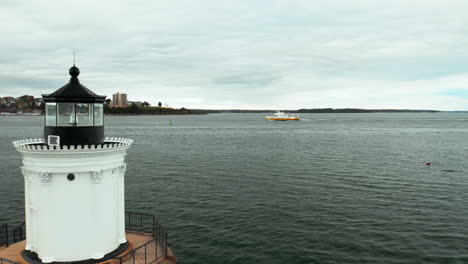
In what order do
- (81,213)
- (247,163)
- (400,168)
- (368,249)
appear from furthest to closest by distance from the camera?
1. (247,163)
2. (400,168)
3. (368,249)
4. (81,213)

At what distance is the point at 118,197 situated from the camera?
12656 mm

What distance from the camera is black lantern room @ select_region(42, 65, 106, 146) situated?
1166cm

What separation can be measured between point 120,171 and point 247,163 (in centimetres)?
3687

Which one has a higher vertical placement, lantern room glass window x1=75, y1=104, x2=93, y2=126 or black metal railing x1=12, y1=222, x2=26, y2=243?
lantern room glass window x1=75, y1=104, x2=93, y2=126

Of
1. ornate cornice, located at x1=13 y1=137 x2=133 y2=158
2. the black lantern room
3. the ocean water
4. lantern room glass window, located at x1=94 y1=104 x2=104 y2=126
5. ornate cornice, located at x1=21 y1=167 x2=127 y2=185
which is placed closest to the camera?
ornate cornice, located at x1=13 y1=137 x2=133 y2=158

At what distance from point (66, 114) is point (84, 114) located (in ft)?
1.77

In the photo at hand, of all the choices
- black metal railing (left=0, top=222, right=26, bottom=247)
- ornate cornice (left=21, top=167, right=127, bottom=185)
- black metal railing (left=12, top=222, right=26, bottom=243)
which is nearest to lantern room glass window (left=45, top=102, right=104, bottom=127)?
ornate cornice (left=21, top=167, right=127, bottom=185)

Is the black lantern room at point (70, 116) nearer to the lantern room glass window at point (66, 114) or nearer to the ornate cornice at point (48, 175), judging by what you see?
the lantern room glass window at point (66, 114)

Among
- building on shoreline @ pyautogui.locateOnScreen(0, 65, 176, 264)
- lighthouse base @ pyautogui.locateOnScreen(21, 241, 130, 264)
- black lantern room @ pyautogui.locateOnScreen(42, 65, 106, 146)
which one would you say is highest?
black lantern room @ pyautogui.locateOnScreen(42, 65, 106, 146)

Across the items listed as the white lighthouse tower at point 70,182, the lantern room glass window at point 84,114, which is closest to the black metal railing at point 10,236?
the white lighthouse tower at point 70,182

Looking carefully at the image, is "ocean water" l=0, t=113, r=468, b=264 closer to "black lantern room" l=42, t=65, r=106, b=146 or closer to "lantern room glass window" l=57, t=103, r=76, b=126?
"black lantern room" l=42, t=65, r=106, b=146

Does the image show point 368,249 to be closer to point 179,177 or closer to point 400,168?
point 179,177

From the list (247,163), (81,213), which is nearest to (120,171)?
(81,213)

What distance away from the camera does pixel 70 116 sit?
38.7 ft
